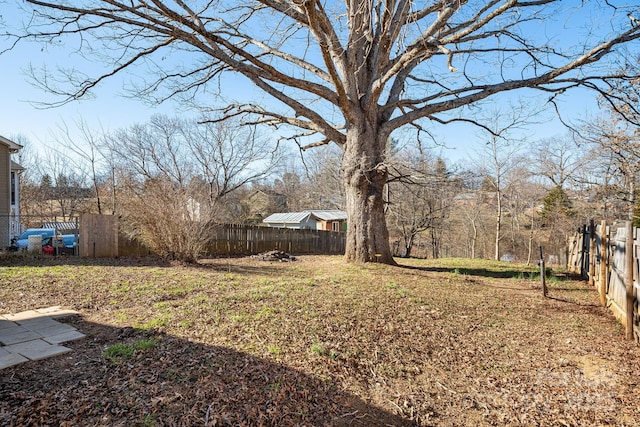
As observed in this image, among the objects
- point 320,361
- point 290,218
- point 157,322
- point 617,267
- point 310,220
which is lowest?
point 320,361

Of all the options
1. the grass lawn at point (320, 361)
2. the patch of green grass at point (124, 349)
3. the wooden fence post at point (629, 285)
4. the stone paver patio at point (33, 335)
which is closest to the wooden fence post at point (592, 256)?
the grass lawn at point (320, 361)

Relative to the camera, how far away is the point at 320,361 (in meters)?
3.09

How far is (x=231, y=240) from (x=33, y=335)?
9.79 metres

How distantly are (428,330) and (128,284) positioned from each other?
4942 mm

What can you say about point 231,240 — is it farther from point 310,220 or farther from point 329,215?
point 329,215

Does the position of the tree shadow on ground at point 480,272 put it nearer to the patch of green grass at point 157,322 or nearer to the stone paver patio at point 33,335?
the patch of green grass at point 157,322

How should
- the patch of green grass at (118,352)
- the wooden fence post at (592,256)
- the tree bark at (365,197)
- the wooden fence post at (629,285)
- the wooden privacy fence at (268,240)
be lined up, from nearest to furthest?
the patch of green grass at (118,352) < the wooden fence post at (629,285) < the wooden fence post at (592,256) < the tree bark at (365,197) < the wooden privacy fence at (268,240)

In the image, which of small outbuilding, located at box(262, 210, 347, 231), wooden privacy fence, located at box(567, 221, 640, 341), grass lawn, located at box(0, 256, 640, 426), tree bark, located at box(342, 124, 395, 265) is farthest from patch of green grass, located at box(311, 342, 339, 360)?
Answer: small outbuilding, located at box(262, 210, 347, 231)

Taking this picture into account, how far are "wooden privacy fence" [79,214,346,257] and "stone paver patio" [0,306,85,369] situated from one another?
5.54m

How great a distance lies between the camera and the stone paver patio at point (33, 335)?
3.05m

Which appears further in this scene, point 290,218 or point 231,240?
point 290,218

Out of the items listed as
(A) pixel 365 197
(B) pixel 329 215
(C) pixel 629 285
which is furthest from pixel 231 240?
(B) pixel 329 215

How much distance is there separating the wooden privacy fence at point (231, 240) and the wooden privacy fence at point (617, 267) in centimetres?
880

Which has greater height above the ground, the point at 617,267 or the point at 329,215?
the point at 329,215
